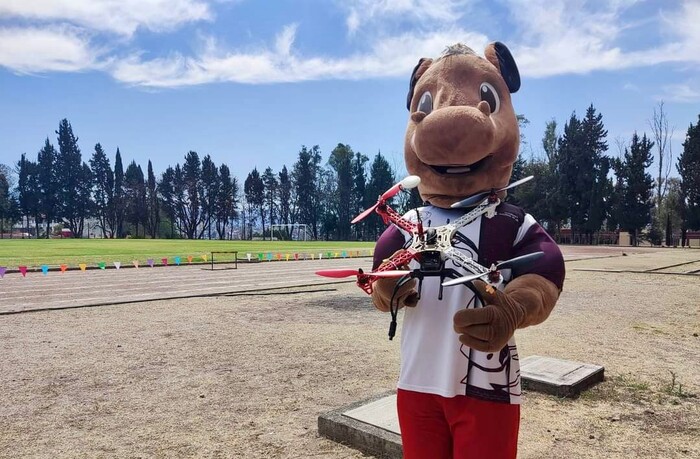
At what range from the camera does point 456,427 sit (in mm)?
2541

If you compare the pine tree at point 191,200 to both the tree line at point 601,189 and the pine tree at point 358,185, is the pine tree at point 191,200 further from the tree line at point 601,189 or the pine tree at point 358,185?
the tree line at point 601,189

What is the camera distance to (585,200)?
185 feet

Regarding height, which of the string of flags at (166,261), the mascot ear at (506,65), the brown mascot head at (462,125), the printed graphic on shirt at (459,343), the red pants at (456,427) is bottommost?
the string of flags at (166,261)

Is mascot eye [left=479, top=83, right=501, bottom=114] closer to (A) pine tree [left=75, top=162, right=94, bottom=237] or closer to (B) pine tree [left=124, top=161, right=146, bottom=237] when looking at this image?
(B) pine tree [left=124, top=161, right=146, bottom=237]

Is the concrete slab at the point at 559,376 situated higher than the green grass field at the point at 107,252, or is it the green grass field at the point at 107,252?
the green grass field at the point at 107,252

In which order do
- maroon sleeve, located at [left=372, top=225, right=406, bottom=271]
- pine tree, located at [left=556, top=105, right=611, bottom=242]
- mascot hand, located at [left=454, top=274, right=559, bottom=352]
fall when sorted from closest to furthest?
mascot hand, located at [left=454, top=274, right=559, bottom=352] → maroon sleeve, located at [left=372, top=225, right=406, bottom=271] → pine tree, located at [left=556, top=105, right=611, bottom=242]

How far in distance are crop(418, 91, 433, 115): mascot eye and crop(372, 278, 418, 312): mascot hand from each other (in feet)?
3.32

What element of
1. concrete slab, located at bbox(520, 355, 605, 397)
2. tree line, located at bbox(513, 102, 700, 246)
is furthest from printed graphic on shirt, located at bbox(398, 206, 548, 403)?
tree line, located at bbox(513, 102, 700, 246)

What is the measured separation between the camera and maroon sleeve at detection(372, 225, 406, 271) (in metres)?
2.93

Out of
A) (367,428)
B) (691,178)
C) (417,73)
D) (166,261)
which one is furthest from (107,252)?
(691,178)

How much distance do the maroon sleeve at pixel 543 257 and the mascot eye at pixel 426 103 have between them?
88 centimetres

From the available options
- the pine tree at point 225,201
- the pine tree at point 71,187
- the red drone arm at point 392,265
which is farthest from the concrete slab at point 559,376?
the pine tree at point 71,187

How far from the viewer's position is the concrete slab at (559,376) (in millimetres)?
5309

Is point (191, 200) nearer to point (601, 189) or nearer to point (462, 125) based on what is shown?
point (601, 189)
